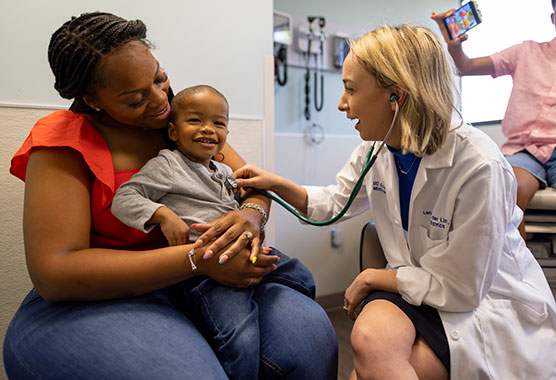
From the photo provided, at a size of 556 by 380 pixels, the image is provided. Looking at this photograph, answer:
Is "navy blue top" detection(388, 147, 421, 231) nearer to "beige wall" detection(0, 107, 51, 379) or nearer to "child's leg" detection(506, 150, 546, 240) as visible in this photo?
"child's leg" detection(506, 150, 546, 240)

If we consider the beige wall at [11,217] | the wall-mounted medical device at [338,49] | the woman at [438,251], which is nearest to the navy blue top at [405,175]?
the woman at [438,251]

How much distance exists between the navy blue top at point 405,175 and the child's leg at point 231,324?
0.49 metres

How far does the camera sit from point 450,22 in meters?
1.54

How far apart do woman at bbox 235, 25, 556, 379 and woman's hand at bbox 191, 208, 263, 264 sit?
0.33 meters

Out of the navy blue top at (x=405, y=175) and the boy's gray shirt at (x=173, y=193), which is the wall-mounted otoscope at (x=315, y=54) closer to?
the navy blue top at (x=405, y=175)

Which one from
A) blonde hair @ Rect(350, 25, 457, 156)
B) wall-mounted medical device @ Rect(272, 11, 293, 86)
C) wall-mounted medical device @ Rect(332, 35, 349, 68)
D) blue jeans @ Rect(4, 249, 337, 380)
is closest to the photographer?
blue jeans @ Rect(4, 249, 337, 380)

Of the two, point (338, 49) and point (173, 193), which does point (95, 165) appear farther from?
point (338, 49)

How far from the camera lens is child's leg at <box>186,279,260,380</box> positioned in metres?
0.83

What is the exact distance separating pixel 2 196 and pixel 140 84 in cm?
62

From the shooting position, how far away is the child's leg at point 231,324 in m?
0.83

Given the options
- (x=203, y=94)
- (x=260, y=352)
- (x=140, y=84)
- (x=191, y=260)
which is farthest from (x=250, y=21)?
(x=260, y=352)

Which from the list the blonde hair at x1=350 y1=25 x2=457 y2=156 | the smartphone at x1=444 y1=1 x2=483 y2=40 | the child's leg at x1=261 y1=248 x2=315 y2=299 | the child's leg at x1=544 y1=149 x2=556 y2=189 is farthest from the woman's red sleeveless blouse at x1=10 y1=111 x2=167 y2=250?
the child's leg at x1=544 y1=149 x2=556 y2=189

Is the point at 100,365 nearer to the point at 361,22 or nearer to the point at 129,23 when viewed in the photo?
the point at 129,23

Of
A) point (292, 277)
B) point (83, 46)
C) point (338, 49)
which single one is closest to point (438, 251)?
point (292, 277)
